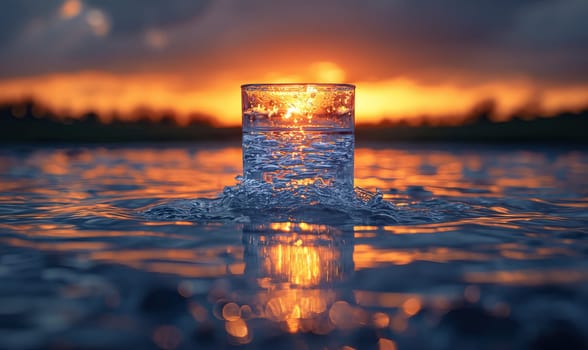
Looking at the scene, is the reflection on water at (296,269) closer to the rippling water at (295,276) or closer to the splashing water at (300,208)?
the rippling water at (295,276)

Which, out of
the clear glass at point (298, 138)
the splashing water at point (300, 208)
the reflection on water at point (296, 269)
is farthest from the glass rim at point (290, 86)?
the reflection on water at point (296, 269)

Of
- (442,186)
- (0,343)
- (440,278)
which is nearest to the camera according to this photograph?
(0,343)

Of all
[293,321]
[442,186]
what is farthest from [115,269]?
[442,186]

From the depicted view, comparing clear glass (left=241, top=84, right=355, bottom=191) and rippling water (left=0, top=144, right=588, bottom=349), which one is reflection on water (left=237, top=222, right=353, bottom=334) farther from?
clear glass (left=241, top=84, right=355, bottom=191)

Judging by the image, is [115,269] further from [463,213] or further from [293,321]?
[463,213]

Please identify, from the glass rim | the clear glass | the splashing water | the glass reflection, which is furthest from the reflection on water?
the glass rim

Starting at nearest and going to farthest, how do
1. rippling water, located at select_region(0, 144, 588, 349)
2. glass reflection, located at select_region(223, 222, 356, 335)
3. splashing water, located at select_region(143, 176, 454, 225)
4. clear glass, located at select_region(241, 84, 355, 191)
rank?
rippling water, located at select_region(0, 144, 588, 349) → glass reflection, located at select_region(223, 222, 356, 335) → splashing water, located at select_region(143, 176, 454, 225) → clear glass, located at select_region(241, 84, 355, 191)
